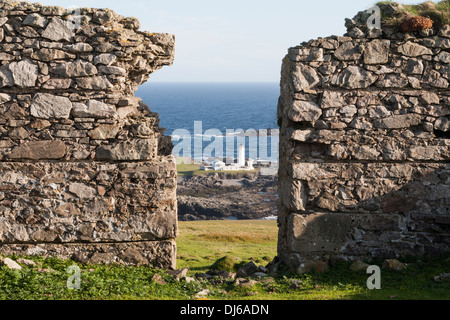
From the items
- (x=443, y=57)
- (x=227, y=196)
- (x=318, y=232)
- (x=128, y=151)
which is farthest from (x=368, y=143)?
(x=227, y=196)

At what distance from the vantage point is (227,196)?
137ft

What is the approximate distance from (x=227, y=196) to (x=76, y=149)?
33122mm

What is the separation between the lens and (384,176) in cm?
929

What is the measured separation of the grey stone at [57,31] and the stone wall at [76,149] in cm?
2

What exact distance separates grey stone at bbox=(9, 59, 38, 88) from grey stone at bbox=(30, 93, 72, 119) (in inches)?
9.9

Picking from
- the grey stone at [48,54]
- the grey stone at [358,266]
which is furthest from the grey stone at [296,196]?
the grey stone at [48,54]

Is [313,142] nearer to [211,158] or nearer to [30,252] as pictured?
[30,252]

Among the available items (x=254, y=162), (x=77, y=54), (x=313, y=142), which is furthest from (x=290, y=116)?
(x=254, y=162)

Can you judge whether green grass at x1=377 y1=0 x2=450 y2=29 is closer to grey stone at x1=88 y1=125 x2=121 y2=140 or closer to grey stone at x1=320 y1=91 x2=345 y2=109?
grey stone at x1=320 y1=91 x2=345 y2=109

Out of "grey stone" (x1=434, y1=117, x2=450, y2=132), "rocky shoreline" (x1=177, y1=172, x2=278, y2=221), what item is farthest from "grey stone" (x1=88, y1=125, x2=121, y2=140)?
"rocky shoreline" (x1=177, y1=172, x2=278, y2=221)

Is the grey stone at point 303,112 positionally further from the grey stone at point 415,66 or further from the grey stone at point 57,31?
the grey stone at point 57,31

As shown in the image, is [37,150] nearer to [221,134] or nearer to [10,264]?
[10,264]

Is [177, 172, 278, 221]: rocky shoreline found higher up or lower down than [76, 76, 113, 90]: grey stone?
lower down

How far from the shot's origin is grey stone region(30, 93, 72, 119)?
888cm
